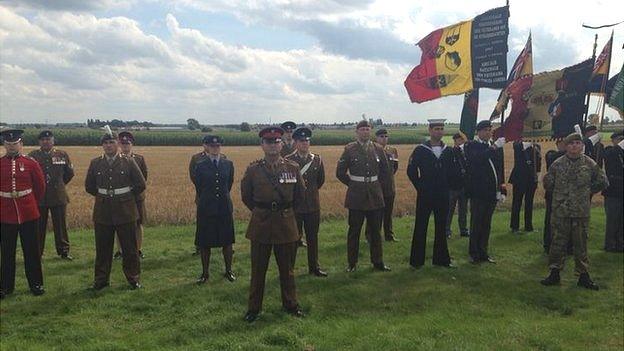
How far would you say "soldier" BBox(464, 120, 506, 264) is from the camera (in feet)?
29.4

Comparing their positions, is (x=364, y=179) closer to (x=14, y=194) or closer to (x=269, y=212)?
(x=269, y=212)

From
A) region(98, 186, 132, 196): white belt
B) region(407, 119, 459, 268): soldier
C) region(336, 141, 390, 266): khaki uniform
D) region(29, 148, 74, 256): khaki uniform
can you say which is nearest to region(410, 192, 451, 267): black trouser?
region(407, 119, 459, 268): soldier

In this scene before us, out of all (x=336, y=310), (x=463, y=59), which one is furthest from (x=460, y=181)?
(x=336, y=310)

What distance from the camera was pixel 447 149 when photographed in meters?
8.53

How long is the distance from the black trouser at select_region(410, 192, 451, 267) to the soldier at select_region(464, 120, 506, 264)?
680mm

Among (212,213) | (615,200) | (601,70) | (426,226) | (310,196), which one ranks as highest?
(601,70)

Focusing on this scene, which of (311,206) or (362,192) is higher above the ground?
(362,192)

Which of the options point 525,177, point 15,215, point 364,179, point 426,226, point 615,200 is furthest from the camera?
point 525,177

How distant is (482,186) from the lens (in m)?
8.96

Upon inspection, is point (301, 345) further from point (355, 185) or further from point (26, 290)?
point (26, 290)

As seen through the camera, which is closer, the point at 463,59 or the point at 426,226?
the point at 426,226

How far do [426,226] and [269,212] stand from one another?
342cm

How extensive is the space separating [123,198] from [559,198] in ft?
21.5

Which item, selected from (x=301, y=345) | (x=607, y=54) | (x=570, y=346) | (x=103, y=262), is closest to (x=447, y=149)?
(x=607, y=54)
